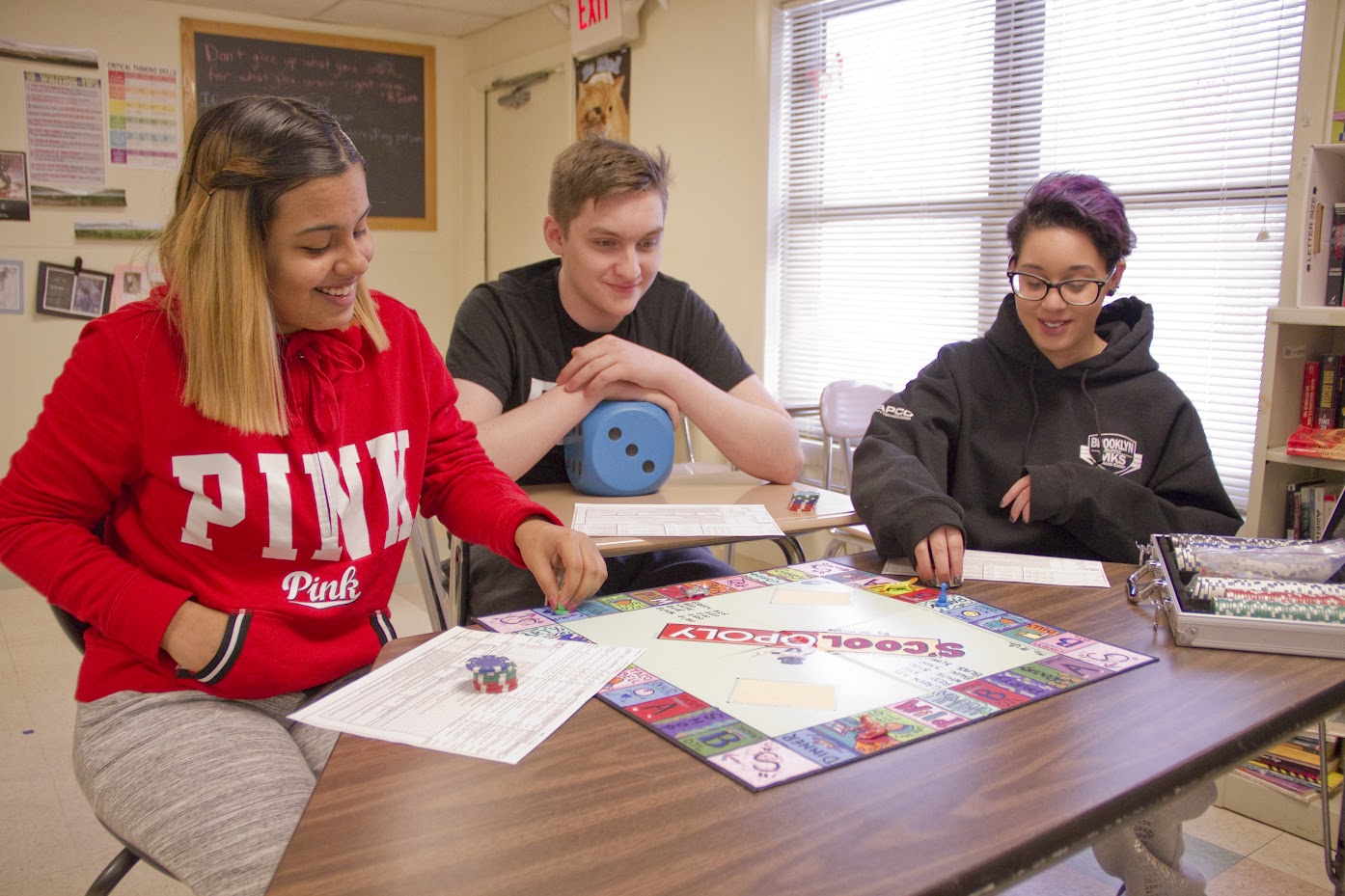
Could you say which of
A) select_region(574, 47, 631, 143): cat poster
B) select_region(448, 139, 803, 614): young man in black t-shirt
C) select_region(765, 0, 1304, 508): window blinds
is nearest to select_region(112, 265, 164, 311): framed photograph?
select_region(574, 47, 631, 143): cat poster

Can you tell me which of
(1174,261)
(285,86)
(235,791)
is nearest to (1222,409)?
(1174,261)

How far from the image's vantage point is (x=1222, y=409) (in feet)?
8.55

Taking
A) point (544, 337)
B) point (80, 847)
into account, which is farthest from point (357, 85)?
point (80, 847)

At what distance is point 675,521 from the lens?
1.77 meters

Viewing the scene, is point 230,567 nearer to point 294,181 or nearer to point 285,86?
point 294,181

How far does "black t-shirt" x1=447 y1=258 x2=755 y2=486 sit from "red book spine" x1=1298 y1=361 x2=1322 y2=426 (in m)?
1.19

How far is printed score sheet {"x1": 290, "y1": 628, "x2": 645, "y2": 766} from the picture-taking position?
895mm

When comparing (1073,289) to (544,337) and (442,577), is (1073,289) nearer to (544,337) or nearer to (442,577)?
(544,337)

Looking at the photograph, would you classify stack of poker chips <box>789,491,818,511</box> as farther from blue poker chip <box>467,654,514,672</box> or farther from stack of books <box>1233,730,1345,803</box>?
stack of books <box>1233,730,1345,803</box>

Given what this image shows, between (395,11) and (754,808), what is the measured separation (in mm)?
4686

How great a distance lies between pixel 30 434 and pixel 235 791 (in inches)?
19.4

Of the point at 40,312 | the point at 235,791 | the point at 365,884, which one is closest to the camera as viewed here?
the point at 365,884

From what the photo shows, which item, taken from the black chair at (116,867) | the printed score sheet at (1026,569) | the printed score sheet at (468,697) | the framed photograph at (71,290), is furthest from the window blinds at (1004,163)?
the framed photograph at (71,290)

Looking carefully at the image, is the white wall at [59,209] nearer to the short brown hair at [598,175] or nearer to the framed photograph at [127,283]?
the framed photograph at [127,283]
